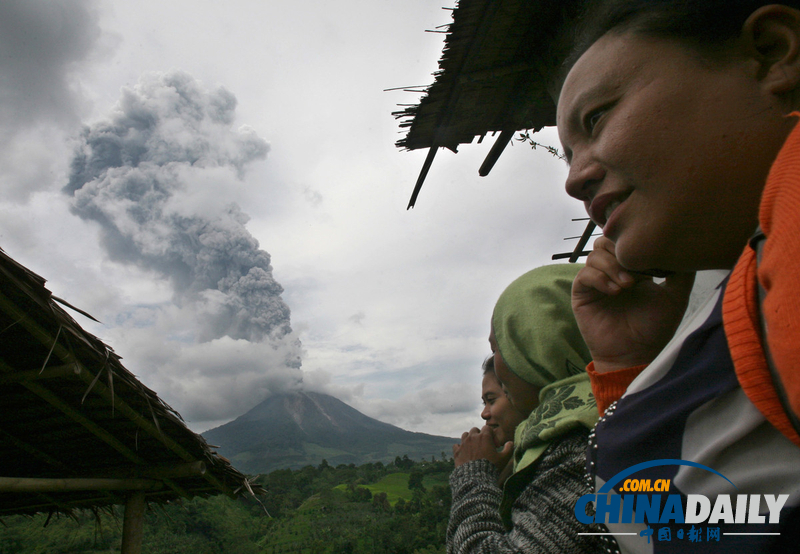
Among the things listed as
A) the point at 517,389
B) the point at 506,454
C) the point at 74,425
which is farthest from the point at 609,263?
the point at 74,425

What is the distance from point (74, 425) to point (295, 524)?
24.1m

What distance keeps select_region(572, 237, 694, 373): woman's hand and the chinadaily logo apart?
1.25 ft

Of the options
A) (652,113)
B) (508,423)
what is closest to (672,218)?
(652,113)

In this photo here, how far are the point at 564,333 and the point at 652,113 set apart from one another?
2.94 ft

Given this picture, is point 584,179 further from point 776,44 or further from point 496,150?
point 496,150

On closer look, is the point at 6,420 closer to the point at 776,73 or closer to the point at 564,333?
the point at 564,333

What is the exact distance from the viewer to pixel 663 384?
64cm

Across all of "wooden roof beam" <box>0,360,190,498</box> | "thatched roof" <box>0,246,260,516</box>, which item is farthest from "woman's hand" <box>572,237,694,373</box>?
"wooden roof beam" <box>0,360,190,498</box>

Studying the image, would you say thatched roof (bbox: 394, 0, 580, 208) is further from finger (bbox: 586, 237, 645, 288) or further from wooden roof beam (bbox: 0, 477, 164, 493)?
wooden roof beam (bbox: 0, 477, 164, 493)

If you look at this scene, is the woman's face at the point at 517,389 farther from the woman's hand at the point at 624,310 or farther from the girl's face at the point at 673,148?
the girl's face at the point at 673,148

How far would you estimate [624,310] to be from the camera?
1074mm

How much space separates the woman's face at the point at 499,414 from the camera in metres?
1.76

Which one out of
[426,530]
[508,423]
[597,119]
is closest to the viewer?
[597,119]

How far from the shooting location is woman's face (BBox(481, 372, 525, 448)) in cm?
176
